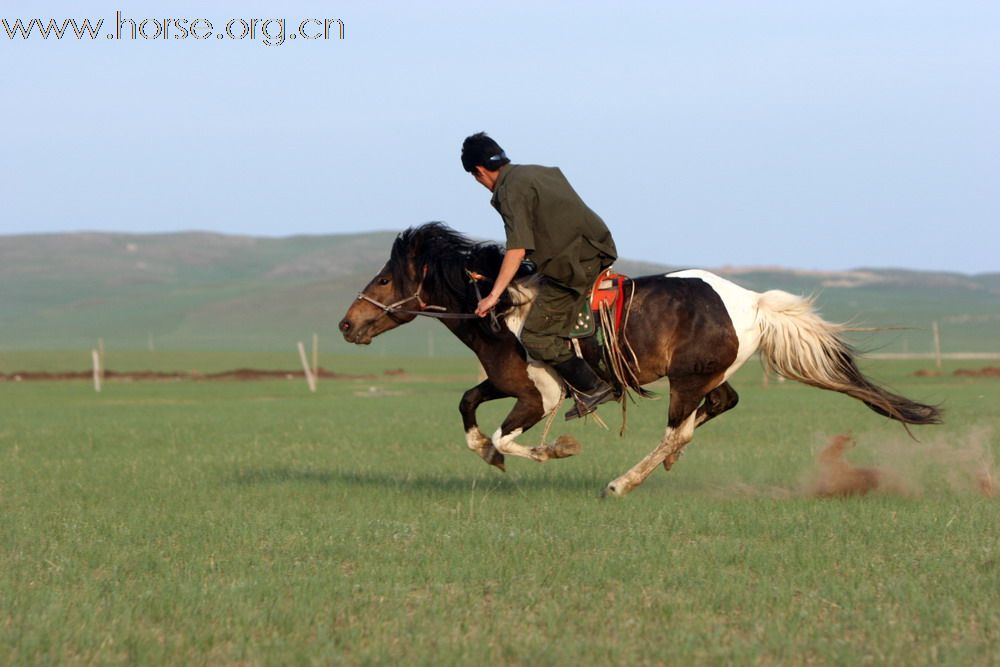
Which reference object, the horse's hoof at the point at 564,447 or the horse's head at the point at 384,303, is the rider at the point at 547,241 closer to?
the horse's hoof at the point at 564,447

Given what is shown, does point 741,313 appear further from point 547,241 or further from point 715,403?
point 547,241

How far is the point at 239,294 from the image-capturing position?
149m

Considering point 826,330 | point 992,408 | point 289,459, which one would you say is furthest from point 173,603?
point 992,408

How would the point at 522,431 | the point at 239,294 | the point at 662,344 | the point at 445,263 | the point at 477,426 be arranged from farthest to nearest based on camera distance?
the point at 239,294 → the point at 445,263 → the point at 477,426 → the point at 522,431 → the point at 662,344

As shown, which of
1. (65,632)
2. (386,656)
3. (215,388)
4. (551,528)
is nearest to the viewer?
(386,656)

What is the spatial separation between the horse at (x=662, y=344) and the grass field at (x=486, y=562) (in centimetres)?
63

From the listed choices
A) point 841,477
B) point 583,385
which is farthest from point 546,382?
point 841,477

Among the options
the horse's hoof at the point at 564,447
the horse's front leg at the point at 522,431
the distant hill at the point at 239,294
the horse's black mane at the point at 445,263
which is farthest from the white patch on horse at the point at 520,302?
the distant hill at the point at 239,294

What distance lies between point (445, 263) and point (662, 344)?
1.90m

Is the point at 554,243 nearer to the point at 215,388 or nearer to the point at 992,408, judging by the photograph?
the point at 992,408

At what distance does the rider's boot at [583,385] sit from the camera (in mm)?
10047

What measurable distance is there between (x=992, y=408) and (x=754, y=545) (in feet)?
60.5

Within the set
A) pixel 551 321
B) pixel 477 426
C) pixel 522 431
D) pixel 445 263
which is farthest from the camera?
pixel 445 263

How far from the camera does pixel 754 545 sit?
809cm
